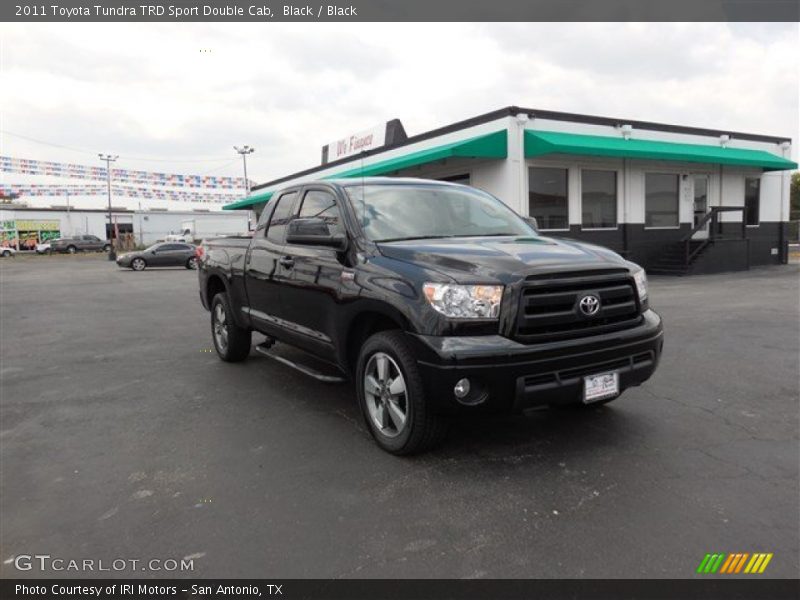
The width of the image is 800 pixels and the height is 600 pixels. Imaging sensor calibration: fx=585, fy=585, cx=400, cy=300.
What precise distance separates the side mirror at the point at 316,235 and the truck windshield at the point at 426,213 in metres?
0.22

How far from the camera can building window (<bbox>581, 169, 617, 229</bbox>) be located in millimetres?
18641

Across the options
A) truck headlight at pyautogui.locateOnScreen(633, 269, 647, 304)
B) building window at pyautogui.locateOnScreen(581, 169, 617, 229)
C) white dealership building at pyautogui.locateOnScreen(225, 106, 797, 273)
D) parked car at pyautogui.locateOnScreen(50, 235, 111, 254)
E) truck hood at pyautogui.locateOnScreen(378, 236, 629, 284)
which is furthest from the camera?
parked car at pyautogui.locateOnScreen(50, 235, 111, 254)

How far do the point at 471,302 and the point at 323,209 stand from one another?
2.04 metres

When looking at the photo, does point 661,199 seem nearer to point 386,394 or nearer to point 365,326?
point 365,326

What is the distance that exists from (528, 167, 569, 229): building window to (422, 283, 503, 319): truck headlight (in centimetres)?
1484

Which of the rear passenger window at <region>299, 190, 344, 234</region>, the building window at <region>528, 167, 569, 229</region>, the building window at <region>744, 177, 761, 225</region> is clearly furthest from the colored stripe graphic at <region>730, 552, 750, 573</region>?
the building window at <region>744, 177, 761, 225</region>

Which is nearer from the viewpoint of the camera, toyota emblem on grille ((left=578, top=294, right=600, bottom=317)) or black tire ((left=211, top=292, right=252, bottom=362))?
toyota emblem on grille ((left=578, top=294, right=600, bottom=317))

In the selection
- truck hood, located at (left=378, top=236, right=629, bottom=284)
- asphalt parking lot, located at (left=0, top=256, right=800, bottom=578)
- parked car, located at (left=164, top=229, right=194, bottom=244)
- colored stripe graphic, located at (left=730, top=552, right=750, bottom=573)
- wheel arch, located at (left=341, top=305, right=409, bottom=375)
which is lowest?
colored stripe graphic, located at (left=730, top=552, right=750, bottom=573)

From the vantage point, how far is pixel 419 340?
11.6ft

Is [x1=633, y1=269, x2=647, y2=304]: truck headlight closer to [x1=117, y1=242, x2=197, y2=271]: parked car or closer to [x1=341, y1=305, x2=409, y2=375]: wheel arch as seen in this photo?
A: [x1=341, y1=305, x2=409, y2=375]: wheel arch

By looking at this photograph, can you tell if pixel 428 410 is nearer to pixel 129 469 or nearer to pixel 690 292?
pixel 129 469

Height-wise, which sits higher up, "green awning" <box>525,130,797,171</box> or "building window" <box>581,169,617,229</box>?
"green awning" <box>525,130,797,171</box>

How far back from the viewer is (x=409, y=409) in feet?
11.9

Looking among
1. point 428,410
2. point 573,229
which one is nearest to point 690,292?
point 573,229
